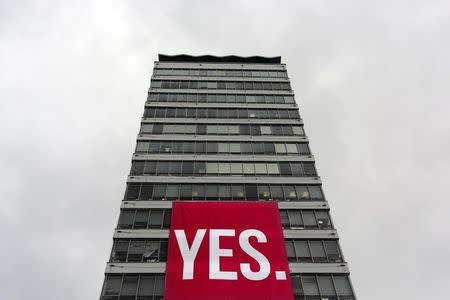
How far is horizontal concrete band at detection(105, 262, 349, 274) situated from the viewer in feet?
100

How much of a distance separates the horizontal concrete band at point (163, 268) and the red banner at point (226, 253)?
205cm

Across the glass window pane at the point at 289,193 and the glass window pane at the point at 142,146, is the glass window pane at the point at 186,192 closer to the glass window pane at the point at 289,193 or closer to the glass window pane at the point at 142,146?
the glass window pane at the point at 142,146

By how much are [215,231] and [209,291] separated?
5102 millimetres

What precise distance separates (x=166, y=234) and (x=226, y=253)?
660 cm

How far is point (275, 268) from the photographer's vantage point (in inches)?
1142

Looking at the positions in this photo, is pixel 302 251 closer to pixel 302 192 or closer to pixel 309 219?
pixel 309 219

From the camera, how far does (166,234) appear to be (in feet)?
109

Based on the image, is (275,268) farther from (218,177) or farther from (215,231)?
(218,177)

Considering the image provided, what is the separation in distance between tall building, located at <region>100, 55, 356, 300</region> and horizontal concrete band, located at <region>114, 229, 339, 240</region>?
0.29 ft

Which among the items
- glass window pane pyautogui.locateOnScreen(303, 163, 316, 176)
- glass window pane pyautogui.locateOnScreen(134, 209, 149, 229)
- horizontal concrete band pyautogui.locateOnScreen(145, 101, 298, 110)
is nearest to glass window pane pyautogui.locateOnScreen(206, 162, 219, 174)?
glass window pane pyautogui.locateOnScreen(134, 209, 149, 229)

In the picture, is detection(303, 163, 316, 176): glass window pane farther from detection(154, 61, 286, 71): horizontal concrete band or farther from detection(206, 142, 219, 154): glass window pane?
detection(154, 61, 286, 71): horizontal concrete band

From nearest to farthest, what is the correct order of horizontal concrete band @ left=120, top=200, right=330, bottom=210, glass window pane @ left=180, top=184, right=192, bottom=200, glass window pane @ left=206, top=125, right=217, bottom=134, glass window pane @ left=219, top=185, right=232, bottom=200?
horizontal concrete band @ left=120, top=200, right=330, bottom=210 < glass window pane @ left=180, top=184, right=192, bottom=200 < glass window pane @ left=219, top=185, right=232, bottom=200 < glass window pane @ left=206, top=125, right=217, bottom=134

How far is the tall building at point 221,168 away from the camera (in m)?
31.2

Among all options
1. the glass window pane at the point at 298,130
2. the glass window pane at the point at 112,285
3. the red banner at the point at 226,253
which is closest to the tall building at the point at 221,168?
the glass window pane at the point at 112,285
